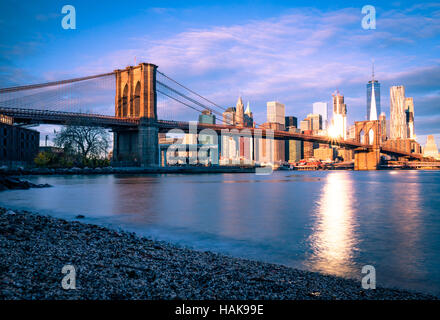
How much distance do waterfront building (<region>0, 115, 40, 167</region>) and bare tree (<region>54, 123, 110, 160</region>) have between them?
30.0 ft

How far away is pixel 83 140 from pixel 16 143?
2147 centimetres

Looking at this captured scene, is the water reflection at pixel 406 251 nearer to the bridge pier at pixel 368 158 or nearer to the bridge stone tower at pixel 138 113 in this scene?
the bridge stone tower at pixel 138 113

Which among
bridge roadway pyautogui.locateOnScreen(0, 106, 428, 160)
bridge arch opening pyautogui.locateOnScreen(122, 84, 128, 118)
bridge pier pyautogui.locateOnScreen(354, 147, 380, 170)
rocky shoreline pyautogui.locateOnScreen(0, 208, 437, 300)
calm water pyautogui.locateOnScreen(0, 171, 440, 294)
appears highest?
bridge arch opening pyautogui.locateOnScreen(122, 84, 128, 118)

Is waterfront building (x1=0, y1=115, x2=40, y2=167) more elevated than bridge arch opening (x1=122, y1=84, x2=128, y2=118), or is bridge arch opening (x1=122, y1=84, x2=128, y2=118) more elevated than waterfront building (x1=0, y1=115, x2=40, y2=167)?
bridge arch opening (x1=122, y1=84, x2=128, y2=118)

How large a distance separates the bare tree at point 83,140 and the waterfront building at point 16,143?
9152 mm

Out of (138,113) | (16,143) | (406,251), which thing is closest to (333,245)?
(406,251)

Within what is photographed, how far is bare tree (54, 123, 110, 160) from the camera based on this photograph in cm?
4177

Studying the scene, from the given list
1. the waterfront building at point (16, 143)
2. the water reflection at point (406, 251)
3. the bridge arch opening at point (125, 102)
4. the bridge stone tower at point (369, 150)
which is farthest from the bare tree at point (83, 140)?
the bridge stone tower at point (369, 150)

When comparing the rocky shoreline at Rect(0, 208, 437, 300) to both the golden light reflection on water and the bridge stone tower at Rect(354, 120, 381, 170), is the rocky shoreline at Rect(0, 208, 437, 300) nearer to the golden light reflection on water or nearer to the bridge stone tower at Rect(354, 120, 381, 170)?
the golden light reflection on water

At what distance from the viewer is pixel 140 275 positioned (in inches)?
149

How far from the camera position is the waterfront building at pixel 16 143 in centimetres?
4934

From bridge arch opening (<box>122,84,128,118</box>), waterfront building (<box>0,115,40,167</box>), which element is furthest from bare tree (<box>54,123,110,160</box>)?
bridge arch opening (<box>122,84,128,118</box>)
